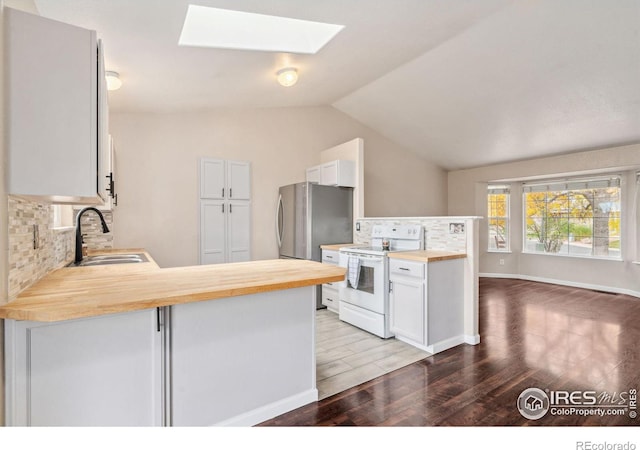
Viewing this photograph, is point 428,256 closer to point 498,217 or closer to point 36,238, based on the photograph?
point 36,238

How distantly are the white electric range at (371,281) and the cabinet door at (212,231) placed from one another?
5.72 ft

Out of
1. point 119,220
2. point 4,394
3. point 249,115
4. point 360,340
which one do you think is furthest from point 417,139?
point 4,394

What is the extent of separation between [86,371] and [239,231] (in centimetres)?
322

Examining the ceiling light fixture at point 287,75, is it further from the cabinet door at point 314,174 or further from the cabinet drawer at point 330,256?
the cabinet drawer at point 330,256

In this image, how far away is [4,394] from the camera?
49.7 inches

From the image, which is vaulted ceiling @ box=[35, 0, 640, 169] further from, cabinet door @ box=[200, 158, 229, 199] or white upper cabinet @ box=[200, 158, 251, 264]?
white upper cabinet @ box=[200, 158, 251, 264]

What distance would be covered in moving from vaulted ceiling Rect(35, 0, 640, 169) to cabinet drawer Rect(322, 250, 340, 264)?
7.23 ft

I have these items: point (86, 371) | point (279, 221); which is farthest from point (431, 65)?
point (86, 371)

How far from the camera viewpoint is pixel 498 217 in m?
6.71

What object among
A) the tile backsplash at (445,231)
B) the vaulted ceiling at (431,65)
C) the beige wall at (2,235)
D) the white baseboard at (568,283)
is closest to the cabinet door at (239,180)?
the vaulted ceiling at (431,65)

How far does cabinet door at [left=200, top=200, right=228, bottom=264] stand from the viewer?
4.30 m

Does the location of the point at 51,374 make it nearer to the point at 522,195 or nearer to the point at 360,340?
the point at 360,340

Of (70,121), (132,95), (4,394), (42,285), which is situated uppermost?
(132,95)
